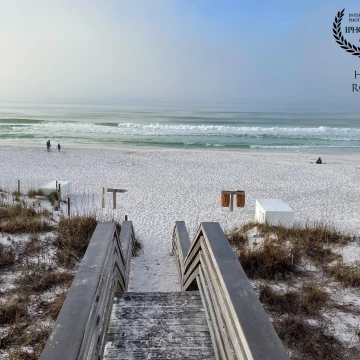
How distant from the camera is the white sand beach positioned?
862 cm

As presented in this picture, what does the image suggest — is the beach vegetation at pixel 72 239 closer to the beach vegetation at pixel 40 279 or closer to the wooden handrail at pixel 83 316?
the beach vegetation at pixel 40 279

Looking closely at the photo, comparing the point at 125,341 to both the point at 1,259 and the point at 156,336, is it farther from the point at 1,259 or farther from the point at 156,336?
the point at 1,259

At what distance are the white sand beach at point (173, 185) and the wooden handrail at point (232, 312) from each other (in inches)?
101

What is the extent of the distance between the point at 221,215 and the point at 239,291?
8815mm

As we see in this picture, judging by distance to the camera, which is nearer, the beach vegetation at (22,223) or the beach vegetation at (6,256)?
the beach vegetation at (6,256)

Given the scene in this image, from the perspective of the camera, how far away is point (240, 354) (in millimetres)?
1811

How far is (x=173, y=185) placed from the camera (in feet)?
50.3

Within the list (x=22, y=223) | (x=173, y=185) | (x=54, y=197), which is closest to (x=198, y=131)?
(x=173, y=185)

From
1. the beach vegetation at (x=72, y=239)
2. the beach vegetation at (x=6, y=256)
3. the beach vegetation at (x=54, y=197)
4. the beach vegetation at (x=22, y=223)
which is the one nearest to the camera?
the beach vegetation at (x=6, y=256)

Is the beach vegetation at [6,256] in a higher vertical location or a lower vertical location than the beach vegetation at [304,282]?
higher

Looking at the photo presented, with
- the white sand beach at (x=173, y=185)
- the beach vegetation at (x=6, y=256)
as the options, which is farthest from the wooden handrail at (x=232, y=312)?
the beach vegetation at (x=6, y=256)

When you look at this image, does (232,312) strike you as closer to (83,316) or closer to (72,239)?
(83,316)

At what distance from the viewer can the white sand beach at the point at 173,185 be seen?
862 centimetres

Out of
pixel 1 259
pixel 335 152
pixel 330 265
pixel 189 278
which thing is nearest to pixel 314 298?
pixel 330 265
